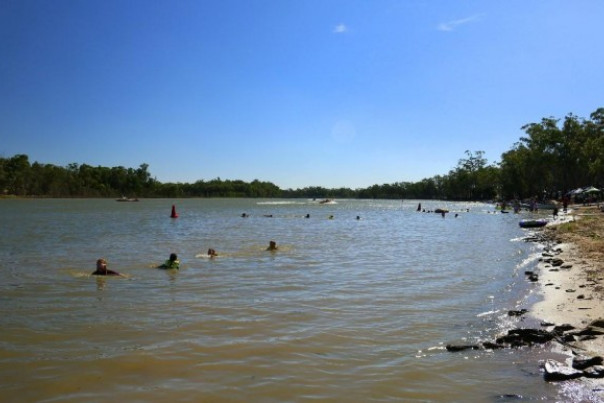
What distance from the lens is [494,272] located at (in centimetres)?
1728

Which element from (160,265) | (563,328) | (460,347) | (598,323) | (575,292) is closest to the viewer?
(460,347)

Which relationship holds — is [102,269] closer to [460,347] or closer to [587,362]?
[460,347]

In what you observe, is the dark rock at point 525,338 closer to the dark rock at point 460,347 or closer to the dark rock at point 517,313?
the dark rock at point 460,347

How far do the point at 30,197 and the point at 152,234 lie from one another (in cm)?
14530

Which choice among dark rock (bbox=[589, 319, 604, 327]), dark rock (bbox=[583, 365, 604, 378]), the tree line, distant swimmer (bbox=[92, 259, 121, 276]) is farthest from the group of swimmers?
the tree line

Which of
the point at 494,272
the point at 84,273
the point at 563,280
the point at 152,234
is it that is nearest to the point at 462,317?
the point at 563,280

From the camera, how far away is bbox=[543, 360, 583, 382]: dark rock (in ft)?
21.4

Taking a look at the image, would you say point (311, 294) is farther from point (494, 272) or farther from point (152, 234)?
point (152, 234)

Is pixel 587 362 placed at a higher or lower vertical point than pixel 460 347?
higher

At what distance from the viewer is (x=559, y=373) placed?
6.54 meters

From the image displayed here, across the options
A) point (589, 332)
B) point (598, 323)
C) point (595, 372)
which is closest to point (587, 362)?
point (595, 372)

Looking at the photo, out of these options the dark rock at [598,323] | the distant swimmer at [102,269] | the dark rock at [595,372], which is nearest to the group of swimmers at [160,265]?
the distant swimmer at [102,269]

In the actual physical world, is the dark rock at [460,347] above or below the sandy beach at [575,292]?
below

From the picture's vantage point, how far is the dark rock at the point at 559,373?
21.4ft
